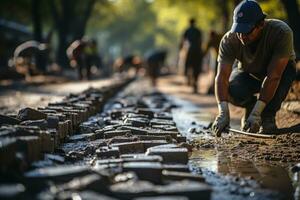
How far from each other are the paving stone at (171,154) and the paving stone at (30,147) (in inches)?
34.1

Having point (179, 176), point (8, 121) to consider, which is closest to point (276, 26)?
point (179, 176)

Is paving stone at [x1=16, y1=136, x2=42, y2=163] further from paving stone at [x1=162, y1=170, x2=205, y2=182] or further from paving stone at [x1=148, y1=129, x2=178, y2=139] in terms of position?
paving stone at [x1=148, y1=129, x2=178, y2=139]

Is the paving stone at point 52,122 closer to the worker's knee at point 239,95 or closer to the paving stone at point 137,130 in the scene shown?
the paving stone at point 137,130

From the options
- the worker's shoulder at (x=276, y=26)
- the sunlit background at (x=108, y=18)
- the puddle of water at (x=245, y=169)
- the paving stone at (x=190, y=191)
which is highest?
the sunlit background at (x=108, y=18)

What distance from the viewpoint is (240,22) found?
→ 5152 mm

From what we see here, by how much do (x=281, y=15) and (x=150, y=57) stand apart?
528cm

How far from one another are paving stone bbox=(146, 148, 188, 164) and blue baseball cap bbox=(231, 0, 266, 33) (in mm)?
1553

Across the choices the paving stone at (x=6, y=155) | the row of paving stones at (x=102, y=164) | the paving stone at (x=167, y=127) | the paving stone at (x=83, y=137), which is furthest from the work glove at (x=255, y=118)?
the paving stone at (x=6, y=155)

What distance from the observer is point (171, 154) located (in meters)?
4.18

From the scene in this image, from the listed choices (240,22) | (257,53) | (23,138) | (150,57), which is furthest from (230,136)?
(150,57)

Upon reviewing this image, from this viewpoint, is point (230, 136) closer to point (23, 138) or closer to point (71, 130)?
point (71, 130)

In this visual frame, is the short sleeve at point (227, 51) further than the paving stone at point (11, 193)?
Yes

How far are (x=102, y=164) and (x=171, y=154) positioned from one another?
588 millimetres

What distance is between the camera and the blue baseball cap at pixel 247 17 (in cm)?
513
